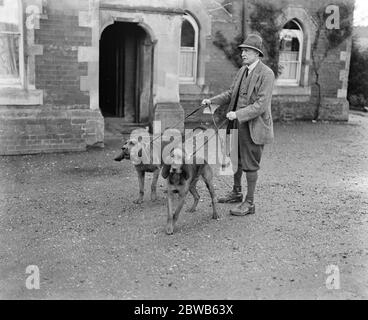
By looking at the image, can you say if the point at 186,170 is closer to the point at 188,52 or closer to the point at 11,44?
the point at 11,44

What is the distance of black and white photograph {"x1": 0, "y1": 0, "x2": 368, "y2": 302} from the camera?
5.15 meters

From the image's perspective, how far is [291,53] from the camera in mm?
16750

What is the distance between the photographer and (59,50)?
10523 millimetres

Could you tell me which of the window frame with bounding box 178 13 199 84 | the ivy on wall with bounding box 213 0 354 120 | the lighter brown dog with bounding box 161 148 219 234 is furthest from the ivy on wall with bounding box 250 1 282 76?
the lighter brown dog with bounding box 161 148 219 234

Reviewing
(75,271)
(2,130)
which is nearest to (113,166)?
(2,130)

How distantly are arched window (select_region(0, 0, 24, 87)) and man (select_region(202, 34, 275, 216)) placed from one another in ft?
→ 16.8

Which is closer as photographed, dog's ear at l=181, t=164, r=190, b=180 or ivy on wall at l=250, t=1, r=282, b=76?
dog's ear at l=181, t=164, r=190, b=180

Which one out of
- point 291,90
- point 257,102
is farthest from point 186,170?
point 291,90

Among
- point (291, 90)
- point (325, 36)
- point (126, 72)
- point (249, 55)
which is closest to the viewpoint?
point (249, 55)

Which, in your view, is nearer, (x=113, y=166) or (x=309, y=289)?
(x=309, y=289)

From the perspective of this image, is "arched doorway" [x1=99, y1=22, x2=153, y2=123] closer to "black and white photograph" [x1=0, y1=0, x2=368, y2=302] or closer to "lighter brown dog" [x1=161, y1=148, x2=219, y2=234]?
"black and white photograph" [x1=0, y1=0, x2=368, y2=302]

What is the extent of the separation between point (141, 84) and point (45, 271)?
862cm

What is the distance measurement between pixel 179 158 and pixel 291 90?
11553mm
